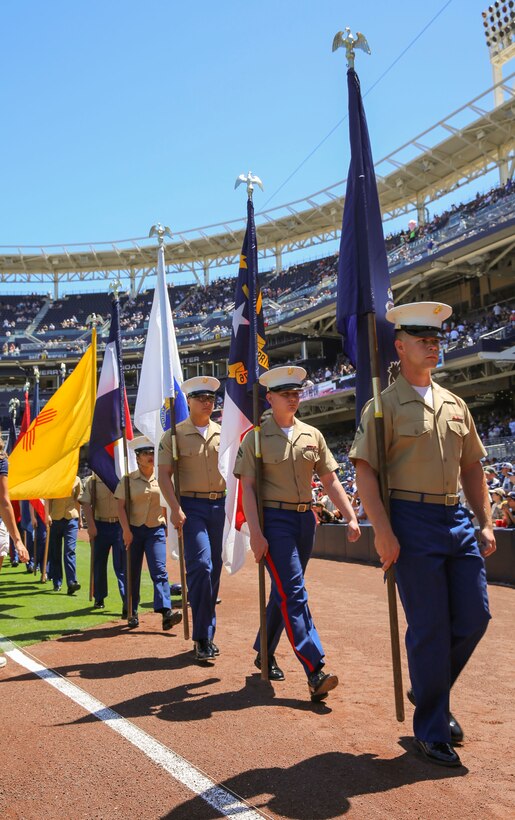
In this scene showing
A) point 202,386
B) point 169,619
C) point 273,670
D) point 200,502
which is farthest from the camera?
point 169,619

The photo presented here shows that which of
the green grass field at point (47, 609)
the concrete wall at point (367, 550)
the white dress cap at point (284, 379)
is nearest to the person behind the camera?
the white dress cap at point (284, 379)

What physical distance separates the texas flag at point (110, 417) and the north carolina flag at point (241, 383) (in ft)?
8.23

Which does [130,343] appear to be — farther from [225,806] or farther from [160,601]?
[225,806]

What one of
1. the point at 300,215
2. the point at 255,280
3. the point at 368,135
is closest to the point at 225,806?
the point at 368,135

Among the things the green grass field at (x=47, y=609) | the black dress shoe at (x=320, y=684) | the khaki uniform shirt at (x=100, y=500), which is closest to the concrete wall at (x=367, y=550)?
the green grass field at (x=47, y=609)

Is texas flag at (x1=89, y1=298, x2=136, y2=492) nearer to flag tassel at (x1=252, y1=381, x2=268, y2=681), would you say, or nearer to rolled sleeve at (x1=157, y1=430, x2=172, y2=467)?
rolled sleeve at (x1=157, y1=430, x2=172, y2=467)

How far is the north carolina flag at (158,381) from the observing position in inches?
327

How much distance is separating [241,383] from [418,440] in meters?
3.22

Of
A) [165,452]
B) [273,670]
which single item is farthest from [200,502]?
[273,670]

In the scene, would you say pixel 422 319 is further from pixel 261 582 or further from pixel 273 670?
pixel 273 670

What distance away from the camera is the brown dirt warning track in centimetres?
313

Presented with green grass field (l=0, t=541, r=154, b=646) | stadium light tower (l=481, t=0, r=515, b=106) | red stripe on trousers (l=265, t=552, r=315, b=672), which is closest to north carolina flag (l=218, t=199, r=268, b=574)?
red stripe on trousers (l=265, t=552, r=315, b=672)

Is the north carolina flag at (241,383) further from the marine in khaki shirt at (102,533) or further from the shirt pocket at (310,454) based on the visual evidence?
the marine in khaki shirt at (102,533)

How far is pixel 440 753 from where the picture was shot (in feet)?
11.5
